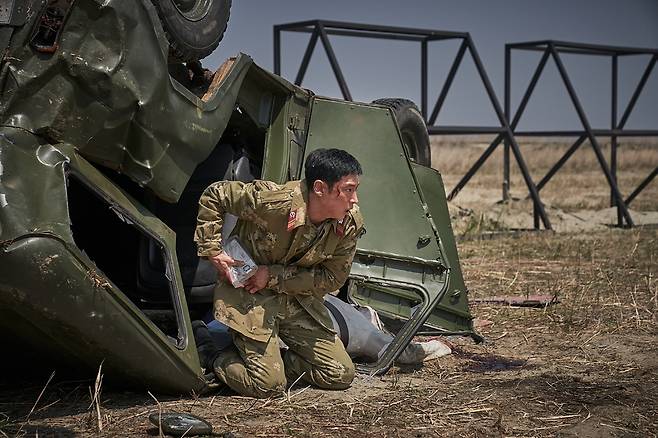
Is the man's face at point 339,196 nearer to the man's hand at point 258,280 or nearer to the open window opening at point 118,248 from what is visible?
the man's hand at point 258,280

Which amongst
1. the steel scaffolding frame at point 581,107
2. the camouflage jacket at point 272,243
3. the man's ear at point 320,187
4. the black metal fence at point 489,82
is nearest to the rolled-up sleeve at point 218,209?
the camouflage jacket at point 272,243

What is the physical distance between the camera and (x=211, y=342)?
525 centimetres

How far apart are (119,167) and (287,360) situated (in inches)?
54.6

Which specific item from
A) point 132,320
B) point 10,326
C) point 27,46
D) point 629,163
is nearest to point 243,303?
point 132,320

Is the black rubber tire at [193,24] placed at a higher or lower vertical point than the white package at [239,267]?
higher

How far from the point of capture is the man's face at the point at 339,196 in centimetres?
485

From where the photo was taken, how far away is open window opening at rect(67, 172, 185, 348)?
548cm

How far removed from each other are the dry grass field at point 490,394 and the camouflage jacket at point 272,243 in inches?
16.8

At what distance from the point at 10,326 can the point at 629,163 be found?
42.4m

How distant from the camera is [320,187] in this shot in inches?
192

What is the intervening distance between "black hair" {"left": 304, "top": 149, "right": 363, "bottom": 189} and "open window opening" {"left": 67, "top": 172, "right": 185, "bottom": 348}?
3.59 feet

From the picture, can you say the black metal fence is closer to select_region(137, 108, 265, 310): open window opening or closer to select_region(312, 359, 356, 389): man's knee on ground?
select_region(137, 108, 265, 310): open window opening

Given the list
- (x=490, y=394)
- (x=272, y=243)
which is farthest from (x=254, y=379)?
(x=490, y=394)

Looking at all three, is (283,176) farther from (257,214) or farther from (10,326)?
(10,326)
